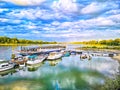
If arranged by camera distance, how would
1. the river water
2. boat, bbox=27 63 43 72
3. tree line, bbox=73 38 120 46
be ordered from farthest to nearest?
tree line, bbox=73 38 120 46
boat, bbox=27 63 43 72
the river water

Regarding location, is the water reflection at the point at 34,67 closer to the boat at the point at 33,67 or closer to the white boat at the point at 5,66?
the boat at the point at 33,67

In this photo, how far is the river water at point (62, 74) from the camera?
241 inches

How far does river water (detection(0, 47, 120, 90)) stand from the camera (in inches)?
241

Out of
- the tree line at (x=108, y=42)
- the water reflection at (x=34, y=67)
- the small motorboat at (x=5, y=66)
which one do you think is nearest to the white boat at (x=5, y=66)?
the small motorboat at (x=5, y=66)

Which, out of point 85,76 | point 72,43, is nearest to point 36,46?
point 72,43

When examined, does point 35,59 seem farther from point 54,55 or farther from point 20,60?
point 54,55

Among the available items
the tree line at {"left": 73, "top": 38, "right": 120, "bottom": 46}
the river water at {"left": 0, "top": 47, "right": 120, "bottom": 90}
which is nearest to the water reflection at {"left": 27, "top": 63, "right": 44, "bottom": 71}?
the river water at {"left": 0, "top": 47, "right": 120, "bottom": 90}

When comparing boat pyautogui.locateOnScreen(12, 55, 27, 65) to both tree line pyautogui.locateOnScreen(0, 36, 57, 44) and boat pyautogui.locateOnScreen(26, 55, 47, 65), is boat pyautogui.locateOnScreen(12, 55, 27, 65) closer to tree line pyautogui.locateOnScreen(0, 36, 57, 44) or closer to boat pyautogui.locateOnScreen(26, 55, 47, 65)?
boat pyautogui.locateOnScreen(26, 55, 47, 65)

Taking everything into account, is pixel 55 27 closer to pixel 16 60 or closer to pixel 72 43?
pixel 72 43

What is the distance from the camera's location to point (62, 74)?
639 cm

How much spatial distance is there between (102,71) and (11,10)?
254 centimetres

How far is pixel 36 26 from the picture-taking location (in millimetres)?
6406

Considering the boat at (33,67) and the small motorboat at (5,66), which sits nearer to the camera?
the small motorboat at (5,66)

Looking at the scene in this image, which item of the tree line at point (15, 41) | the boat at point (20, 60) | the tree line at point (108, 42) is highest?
the tree line at point (15, 41)
